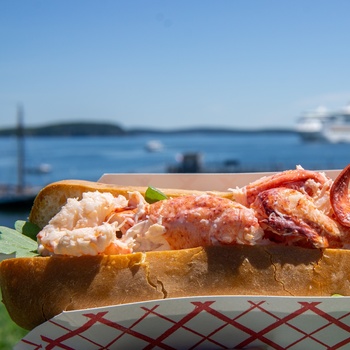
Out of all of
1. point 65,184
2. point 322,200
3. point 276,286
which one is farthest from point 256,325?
point 65,184

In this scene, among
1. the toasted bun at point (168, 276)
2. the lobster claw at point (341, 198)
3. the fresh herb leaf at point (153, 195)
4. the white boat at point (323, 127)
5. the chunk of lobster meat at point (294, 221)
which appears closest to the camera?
the toasted bun at point (168, 276)

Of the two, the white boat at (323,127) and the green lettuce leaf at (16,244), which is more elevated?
the green lettuce leaf at (16,244)

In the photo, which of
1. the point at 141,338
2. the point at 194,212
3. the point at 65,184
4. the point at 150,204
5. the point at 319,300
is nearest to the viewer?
the point at 319,300

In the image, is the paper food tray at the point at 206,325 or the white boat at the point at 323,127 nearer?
the paper food tray at the point at 206,325

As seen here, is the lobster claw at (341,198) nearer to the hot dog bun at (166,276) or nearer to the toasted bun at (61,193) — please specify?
the hot dog bun at (166,276)

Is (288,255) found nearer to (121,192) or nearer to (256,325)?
(256,325)

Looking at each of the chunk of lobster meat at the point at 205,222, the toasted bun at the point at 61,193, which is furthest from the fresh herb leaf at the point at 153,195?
the chunk of lobster meat at the point at 205,222
